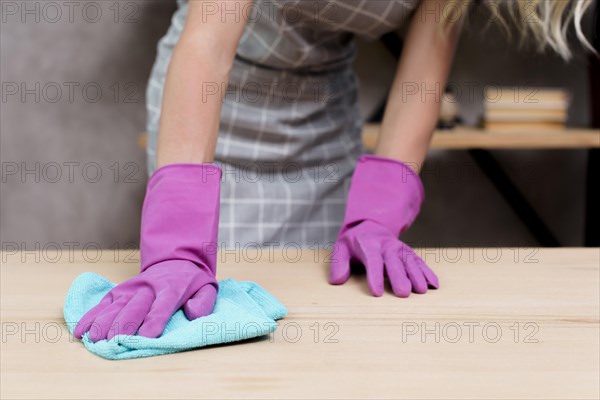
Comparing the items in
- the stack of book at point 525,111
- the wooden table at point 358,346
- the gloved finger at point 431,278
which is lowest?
the wooden table at point 358,346

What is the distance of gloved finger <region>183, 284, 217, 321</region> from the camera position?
0.75 metres

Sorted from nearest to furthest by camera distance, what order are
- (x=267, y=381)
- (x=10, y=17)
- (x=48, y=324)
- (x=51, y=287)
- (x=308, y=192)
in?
(x=267, y=381) → (x=48, y=324) → (x=51, y=287) → (x=308, y=192) → (x=10, y=17)

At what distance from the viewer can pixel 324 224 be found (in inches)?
57.9

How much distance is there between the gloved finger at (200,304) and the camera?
749 mm

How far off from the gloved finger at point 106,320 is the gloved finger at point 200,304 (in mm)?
A: 60

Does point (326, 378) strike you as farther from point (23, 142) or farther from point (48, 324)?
point (23, 142)

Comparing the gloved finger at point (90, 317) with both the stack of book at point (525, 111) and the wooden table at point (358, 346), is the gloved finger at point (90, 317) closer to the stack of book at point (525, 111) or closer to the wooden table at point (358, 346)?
the wooden table at point (358, 346)

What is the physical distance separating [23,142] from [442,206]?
4.73 feet

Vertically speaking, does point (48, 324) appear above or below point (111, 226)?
above

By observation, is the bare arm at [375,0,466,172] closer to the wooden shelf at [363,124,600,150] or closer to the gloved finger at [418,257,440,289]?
the gloved finger at [418,257,440,289]

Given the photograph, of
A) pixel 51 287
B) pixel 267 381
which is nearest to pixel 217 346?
pixel 267 381

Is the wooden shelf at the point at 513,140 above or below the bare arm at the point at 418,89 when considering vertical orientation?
below

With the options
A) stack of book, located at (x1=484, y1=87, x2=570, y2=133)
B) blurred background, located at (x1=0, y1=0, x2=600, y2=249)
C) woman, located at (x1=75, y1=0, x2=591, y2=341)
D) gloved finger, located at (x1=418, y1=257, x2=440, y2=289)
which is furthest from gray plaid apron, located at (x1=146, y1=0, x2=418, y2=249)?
blurred background, located at (x1=0, y1=0, x2=600, y2=249)

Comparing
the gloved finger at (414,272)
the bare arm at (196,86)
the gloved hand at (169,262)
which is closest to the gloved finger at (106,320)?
the gloved hand at (169,262)
